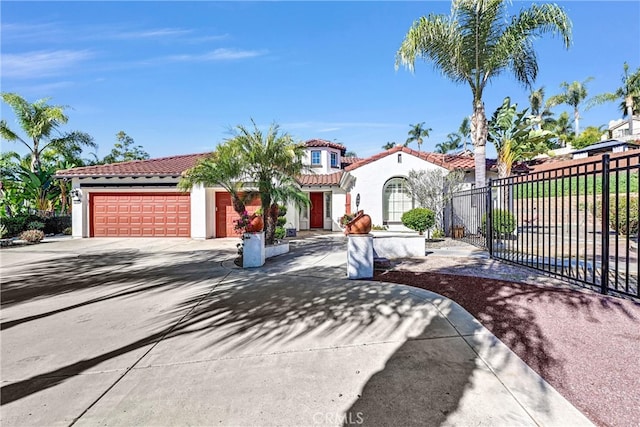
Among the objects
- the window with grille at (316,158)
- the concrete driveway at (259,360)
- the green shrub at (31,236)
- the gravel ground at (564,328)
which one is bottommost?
the concrete driveway at (259,360)

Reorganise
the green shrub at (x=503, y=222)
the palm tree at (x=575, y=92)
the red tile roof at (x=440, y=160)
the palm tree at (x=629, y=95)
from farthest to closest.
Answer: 1. the palm tree at (x=575, y=92)
2. the palm tree at (x=629, y=95)
3. the red tile roof at (x=440, y=160)
4. the green shrub at (x=503, y=222)

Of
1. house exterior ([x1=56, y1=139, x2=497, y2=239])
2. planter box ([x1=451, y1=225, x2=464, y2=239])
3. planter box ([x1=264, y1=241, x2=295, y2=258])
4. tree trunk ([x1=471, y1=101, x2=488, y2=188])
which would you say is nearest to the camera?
planter box ([x1=264, y1=241, x2=295, y2=258])

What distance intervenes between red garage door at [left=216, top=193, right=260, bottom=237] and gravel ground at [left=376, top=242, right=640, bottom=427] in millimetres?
11306

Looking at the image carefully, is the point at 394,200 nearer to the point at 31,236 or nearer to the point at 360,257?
the point at 360,257

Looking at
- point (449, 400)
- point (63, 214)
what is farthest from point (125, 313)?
point (63, 214)

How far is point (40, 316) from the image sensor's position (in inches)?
193

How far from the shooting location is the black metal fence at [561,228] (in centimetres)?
512

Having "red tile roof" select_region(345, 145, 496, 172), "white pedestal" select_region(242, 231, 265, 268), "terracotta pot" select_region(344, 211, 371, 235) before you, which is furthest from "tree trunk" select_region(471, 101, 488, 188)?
"white pedestal" select_region(242, 231, 265, 268)

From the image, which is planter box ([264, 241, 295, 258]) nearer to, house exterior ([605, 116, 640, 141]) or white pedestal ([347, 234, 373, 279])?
white pedestal ([347, 234, 373, 279])

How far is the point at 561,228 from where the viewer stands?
798 centimetres

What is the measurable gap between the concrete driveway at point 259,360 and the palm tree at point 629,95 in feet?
156

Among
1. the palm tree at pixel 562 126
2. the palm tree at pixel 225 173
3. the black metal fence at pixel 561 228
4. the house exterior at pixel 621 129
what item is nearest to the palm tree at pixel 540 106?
the palm tree at pixel 562 126

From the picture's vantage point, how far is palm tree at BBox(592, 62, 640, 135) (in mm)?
35281

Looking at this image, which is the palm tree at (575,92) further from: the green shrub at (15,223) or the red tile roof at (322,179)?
the green shrub at (15,223)
